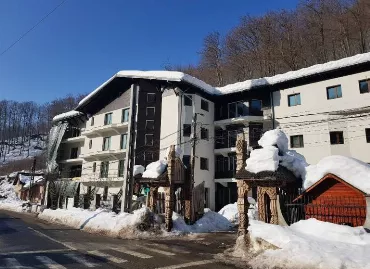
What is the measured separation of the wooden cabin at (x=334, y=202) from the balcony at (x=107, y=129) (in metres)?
25.9

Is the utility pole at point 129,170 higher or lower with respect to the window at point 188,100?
lower

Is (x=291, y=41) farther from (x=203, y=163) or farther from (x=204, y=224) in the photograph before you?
(x=204, y=224)

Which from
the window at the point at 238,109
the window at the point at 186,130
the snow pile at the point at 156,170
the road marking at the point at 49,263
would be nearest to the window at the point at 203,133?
the window at the point at 186,130

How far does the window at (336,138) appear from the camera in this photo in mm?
27125

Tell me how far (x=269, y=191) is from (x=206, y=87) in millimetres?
21885

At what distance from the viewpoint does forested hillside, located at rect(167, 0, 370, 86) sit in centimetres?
3616

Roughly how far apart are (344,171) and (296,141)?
61.1 ft

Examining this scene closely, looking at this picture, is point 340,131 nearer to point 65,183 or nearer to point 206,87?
point 206,87

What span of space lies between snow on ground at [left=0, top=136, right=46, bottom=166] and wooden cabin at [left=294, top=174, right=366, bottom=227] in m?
88.1

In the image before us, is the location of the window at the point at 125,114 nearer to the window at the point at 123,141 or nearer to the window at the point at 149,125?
the window at the point at 123,141

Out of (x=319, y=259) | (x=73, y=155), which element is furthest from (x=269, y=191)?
(x=73, y=155)

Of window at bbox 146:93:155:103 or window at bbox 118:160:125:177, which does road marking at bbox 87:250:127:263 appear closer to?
window at bbox 118:160:125:177

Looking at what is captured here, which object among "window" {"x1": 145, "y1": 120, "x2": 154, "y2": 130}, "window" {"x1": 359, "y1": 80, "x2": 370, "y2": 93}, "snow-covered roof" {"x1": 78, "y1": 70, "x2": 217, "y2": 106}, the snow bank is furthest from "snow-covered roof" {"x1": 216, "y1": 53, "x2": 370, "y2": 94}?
the snow bank

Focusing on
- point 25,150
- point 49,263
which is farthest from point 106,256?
point 25,150
